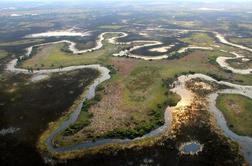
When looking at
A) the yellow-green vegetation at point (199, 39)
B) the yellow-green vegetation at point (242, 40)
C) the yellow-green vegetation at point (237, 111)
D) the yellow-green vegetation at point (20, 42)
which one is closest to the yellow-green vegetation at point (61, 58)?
the yellow-green vegetation at point (20, 42)

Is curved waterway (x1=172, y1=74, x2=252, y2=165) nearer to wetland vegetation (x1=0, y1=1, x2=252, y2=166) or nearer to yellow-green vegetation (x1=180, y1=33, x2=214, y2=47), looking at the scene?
wetland vegetation (x1=0, y1=1, x2=252, y2=166)

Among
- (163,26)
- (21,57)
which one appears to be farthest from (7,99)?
(163,26)

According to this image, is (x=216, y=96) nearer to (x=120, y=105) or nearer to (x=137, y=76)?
(x=120, y=105)

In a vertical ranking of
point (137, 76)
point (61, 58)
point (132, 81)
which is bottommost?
point (61, 58)

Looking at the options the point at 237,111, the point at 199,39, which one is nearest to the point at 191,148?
the point at 237,111

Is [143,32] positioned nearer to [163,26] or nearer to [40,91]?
[163,26]

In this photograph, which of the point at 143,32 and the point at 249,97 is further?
the point at 143,32
